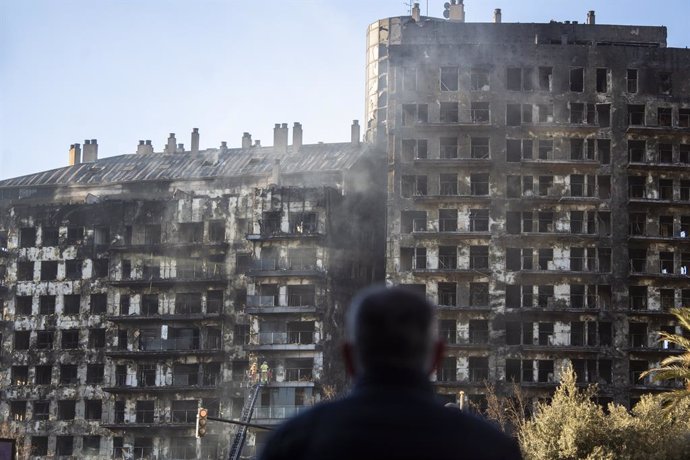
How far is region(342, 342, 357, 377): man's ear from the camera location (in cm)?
564

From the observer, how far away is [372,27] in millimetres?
133875

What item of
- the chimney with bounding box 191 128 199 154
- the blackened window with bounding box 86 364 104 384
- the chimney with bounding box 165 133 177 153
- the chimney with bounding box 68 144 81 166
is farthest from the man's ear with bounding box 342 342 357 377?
the chimney with bounding box 68 144 81 166

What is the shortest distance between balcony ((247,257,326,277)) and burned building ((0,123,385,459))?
0.09 metres

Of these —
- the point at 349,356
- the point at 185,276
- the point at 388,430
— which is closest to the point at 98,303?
the point at 185,276

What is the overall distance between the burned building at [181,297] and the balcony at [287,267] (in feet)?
0.31

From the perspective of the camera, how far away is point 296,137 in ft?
402

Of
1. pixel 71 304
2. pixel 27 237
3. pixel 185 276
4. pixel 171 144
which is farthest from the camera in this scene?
pixel 171 144

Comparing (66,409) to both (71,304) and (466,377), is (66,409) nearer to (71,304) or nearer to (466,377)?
(71,304)

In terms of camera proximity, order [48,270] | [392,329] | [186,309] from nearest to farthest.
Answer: [392,329] < [186,309] < [48,270]

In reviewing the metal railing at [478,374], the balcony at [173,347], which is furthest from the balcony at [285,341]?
the metal railing at [478,374]

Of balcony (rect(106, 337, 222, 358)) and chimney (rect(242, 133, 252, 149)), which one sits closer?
balcony (rect(106, 337, 222, 358))

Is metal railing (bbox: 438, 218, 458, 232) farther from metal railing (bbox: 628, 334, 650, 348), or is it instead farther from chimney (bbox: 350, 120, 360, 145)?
chimney (bbox: 350, 120, 360, 145)

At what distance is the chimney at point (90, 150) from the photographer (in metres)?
132

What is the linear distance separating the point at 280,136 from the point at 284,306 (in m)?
25.9
